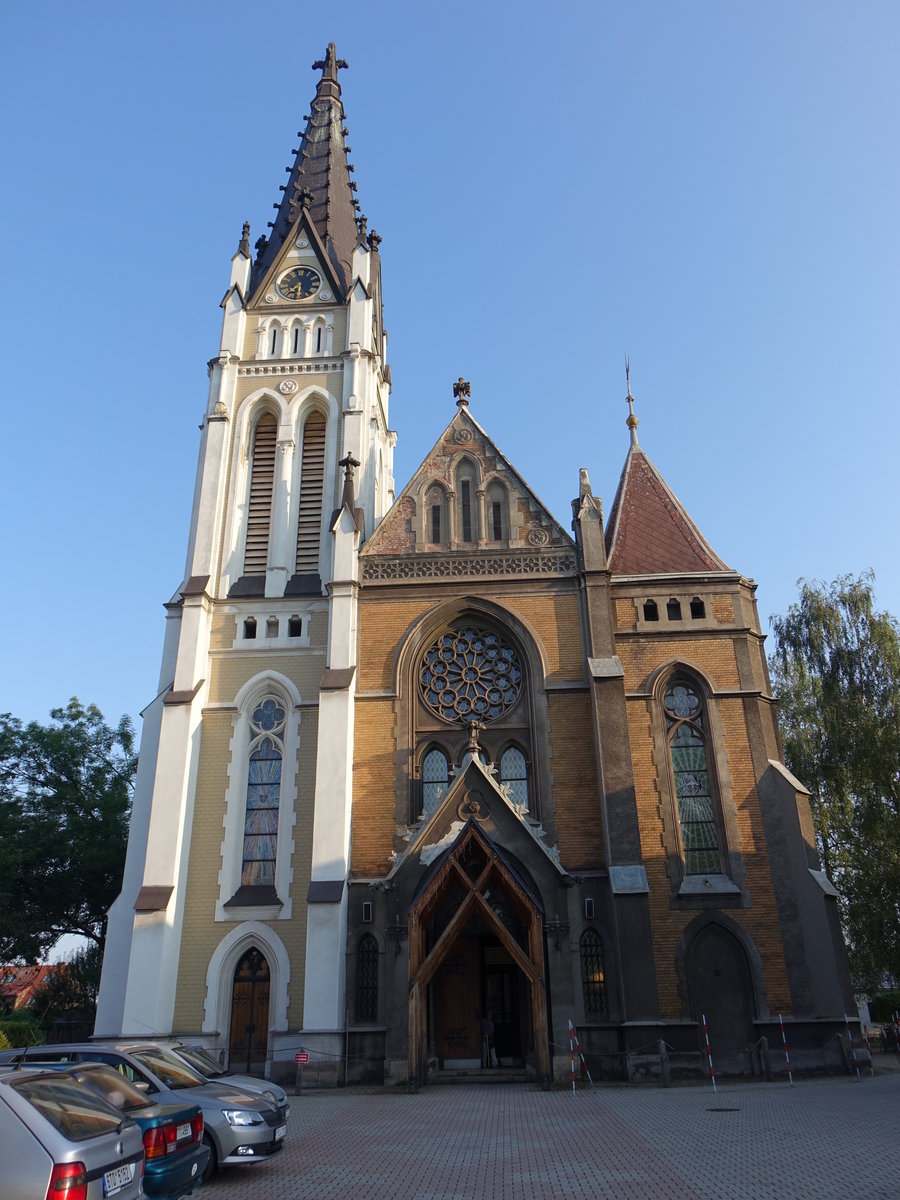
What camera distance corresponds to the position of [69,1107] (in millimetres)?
6508

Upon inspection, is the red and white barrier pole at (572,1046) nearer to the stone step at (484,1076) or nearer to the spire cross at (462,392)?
the stone step at (484,1076)

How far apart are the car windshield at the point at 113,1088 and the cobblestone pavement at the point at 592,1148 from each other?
166 cm

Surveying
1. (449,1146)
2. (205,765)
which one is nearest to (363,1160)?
(449,1146)

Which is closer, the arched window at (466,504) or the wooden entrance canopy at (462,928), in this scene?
the wooden entrance canopy at (462,928)

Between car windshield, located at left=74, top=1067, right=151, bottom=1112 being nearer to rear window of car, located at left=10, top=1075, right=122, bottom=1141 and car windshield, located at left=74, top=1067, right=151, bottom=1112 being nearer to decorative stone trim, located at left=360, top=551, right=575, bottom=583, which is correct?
rear window of car, located at left=10, top=1075, right=122, bottom=1141

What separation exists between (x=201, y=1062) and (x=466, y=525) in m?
15.7

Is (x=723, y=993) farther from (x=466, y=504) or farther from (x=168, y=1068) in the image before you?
(x=466, y=504)

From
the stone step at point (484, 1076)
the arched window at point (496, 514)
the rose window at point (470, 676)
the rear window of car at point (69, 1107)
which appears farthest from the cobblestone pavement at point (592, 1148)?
the arched window at point (496, 514)

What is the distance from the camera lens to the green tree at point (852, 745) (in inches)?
1078

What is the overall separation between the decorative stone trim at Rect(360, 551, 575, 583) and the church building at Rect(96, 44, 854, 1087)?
0.08m

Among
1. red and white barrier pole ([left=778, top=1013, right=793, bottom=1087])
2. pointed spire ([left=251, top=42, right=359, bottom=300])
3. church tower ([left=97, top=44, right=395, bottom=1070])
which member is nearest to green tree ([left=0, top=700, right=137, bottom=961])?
church tower ([left=97, top=44, right=395, bottom=1070])

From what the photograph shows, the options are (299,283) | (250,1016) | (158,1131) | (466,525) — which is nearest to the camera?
(158,1131)

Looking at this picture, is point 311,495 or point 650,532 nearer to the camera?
point 650,532

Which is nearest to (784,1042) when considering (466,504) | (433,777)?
(433,777)
